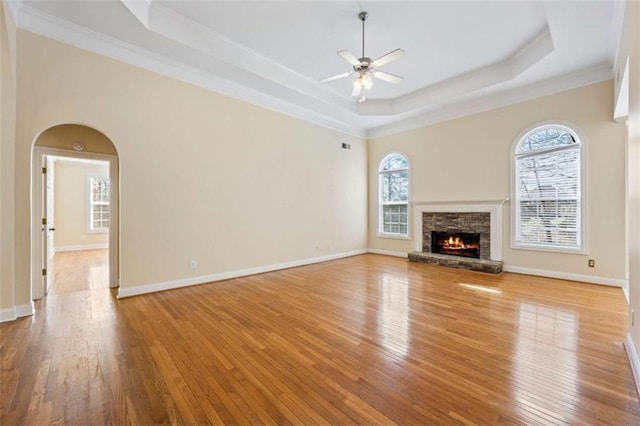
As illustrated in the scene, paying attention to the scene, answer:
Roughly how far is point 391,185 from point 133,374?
6585 millimetres

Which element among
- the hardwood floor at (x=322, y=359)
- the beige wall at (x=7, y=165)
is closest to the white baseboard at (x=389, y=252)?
the hardwood floor at (x=322, y=359)

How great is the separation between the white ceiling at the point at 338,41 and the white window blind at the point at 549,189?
88 cm

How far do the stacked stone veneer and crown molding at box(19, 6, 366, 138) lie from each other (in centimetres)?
374

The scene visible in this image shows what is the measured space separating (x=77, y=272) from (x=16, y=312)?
8.92ft

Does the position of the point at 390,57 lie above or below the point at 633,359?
above

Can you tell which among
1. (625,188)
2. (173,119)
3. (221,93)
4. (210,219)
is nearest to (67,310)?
(210,219)

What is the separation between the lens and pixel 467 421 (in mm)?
1550

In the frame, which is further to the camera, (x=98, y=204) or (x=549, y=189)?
(x=98, y=204)

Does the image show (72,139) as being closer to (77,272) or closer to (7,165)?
(7,165)

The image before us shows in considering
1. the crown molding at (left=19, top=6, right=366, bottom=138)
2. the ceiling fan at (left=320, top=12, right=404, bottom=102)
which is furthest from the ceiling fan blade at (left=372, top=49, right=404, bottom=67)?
the crown molding at (left=19, top=6, right=366, bottom=138)

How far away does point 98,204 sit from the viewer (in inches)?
348

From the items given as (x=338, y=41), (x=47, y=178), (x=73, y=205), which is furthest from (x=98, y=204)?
(x=338, y=41)

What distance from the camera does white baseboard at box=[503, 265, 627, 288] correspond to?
13.8 feet

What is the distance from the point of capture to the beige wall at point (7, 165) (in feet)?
9.22
